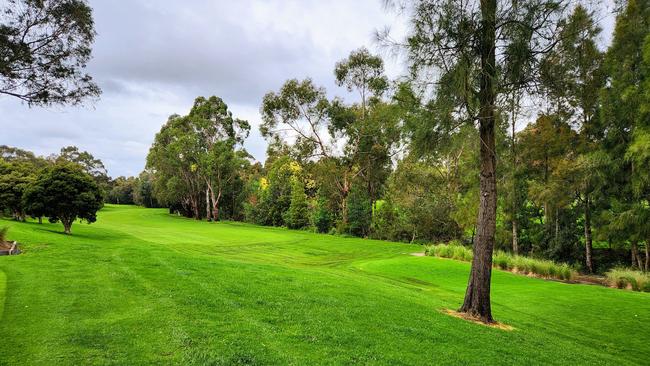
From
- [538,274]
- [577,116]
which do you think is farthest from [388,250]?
[577,116]

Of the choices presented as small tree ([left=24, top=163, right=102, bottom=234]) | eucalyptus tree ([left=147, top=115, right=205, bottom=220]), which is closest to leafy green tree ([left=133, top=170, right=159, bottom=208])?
eucalyptus tree ([left=147, top=115, right=205, bottom=220])

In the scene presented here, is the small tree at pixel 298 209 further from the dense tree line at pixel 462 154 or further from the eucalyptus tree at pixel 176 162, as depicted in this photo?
the eucalyptus tree at pixel 176 162

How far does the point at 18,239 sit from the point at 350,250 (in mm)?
18117

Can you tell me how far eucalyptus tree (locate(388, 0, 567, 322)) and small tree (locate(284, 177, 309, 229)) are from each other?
107 feet

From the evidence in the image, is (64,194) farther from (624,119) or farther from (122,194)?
(122,194)

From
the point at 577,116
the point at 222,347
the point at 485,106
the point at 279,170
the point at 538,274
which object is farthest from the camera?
the point at 279,170

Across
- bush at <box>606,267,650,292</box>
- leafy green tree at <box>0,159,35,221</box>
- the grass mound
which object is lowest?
the grass mound

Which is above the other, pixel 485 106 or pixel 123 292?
pixel 485 106

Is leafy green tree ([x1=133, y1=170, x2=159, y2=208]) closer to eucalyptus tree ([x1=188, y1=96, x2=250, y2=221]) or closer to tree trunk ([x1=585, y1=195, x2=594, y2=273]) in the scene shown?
eucalyptus tree ([x1=188, y1=96, x2=250, y2=221])

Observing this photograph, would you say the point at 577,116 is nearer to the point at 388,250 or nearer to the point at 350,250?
the point at 388,250

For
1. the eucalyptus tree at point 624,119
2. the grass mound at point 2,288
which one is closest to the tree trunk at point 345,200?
the eucalyptus tree at point 624,119

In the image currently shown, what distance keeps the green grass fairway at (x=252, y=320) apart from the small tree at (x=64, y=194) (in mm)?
5394

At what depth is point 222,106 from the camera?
4953 centimetres

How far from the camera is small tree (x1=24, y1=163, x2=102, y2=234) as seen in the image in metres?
17.7
